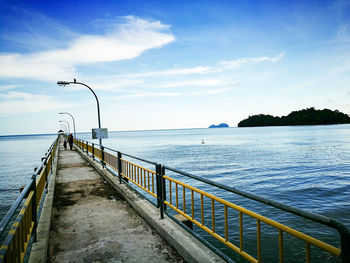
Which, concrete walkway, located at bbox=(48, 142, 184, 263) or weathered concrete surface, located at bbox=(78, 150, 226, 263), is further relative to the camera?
concrete walkway, located at bbox=(48, 142, 184, 263)

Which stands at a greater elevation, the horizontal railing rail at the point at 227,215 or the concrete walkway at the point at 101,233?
the horizontal railing rail at the point at 227,215

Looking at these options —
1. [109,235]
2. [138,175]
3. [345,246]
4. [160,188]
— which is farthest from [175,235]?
[138,175]

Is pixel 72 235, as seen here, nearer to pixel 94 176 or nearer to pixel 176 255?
pixel 176 255

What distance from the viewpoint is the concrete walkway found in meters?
3.82

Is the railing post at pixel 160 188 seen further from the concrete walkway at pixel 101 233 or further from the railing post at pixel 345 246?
the railing post at pixel 345 246

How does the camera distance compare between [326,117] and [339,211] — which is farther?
[326,117]

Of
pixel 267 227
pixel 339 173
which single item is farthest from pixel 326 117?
pixel 267 227

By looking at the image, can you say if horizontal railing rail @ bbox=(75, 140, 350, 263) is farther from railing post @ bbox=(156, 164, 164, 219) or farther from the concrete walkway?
the concrete walkway

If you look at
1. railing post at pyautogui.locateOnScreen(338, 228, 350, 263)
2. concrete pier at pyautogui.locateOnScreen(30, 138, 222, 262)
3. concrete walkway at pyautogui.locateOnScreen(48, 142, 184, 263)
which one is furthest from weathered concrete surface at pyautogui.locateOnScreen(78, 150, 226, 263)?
railing post at pyautogui.locateOnScreen(338, 228, 350, 263)

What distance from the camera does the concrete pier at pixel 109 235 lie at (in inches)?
147

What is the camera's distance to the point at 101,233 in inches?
185

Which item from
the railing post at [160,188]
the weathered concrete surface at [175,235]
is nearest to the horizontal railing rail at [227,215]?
the railing post at [160,188]

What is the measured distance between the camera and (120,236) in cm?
454

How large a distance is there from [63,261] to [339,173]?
2090 centimetres
